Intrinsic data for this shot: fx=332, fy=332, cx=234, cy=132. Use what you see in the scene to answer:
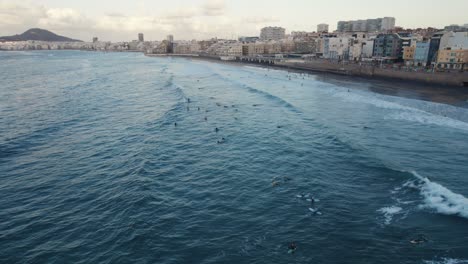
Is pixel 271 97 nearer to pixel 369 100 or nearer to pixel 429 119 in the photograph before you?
pixel 369 100

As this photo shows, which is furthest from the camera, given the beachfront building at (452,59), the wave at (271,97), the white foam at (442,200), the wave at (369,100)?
the beachfront building at (452,59)

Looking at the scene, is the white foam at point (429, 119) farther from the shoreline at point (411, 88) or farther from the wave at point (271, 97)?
the wave at point (271, 97)

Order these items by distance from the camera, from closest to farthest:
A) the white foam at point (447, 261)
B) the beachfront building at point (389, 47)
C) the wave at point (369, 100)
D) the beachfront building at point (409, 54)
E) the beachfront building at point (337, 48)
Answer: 1. the white foam at point (447, 261)
2. the wave at point (369, 100)
3. the beachfront building at point (409, 54)
4. the beachfront building at point (389, 47)
5. the beachfront building at point (337, 48)

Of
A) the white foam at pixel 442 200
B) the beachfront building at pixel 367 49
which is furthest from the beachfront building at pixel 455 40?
the white foam at pixel 442 200

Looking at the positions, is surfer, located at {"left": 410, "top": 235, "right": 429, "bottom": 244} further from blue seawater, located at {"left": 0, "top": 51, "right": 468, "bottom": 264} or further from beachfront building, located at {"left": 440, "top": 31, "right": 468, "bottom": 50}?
beachfront building, located at {"left": 440, "top": 31, "right": 468, "bottom": 50}

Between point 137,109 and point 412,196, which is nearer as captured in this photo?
point 412,196

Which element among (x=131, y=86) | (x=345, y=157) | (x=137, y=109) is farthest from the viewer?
(x=131, y=86)

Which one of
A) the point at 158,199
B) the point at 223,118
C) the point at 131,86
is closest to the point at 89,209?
the point at 158,199

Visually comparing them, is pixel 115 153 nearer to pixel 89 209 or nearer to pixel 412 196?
pixel 89 209

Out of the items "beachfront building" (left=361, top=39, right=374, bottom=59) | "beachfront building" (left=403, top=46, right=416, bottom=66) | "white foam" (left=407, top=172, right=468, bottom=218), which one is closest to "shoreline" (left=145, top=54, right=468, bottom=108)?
"beachfront building" (left=403, top=46, right=416, bottom=66)
